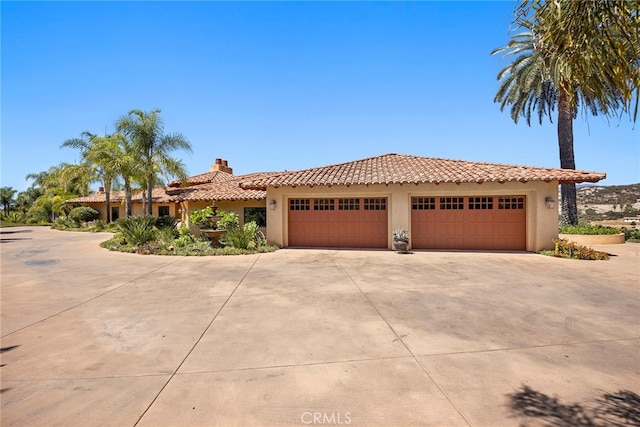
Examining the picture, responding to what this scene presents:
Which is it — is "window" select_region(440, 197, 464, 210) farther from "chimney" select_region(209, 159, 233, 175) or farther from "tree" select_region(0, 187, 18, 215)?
"tree" select_region(0, 187, 18, 215)

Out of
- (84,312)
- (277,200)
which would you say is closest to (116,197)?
(277,200)

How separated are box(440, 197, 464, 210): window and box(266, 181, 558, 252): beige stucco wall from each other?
0.34m

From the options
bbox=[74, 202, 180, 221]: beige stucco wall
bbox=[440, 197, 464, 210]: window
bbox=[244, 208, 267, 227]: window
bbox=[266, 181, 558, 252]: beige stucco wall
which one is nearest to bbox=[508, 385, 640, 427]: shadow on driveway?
bbox=[266, 181, 558, 252]: beige stucco wall

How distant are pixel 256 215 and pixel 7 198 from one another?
60886 mm

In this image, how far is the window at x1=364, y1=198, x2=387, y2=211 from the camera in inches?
601

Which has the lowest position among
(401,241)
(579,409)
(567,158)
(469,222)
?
(579,409)

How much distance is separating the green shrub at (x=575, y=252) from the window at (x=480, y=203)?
3071 millimetres

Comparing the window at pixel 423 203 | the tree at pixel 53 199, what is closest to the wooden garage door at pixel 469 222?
the window at pixel 423 203

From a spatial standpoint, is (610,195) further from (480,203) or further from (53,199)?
(53,199)

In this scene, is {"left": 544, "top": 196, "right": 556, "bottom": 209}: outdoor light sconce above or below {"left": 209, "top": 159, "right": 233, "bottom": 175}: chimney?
below

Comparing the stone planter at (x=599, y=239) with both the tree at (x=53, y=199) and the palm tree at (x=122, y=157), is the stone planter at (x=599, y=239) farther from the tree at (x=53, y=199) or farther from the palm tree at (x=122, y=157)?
the tree at (x=53, y=199)

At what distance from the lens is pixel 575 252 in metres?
12.2

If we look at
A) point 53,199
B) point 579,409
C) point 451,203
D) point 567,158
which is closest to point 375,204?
point 451,203

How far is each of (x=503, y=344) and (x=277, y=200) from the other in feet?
41.9
